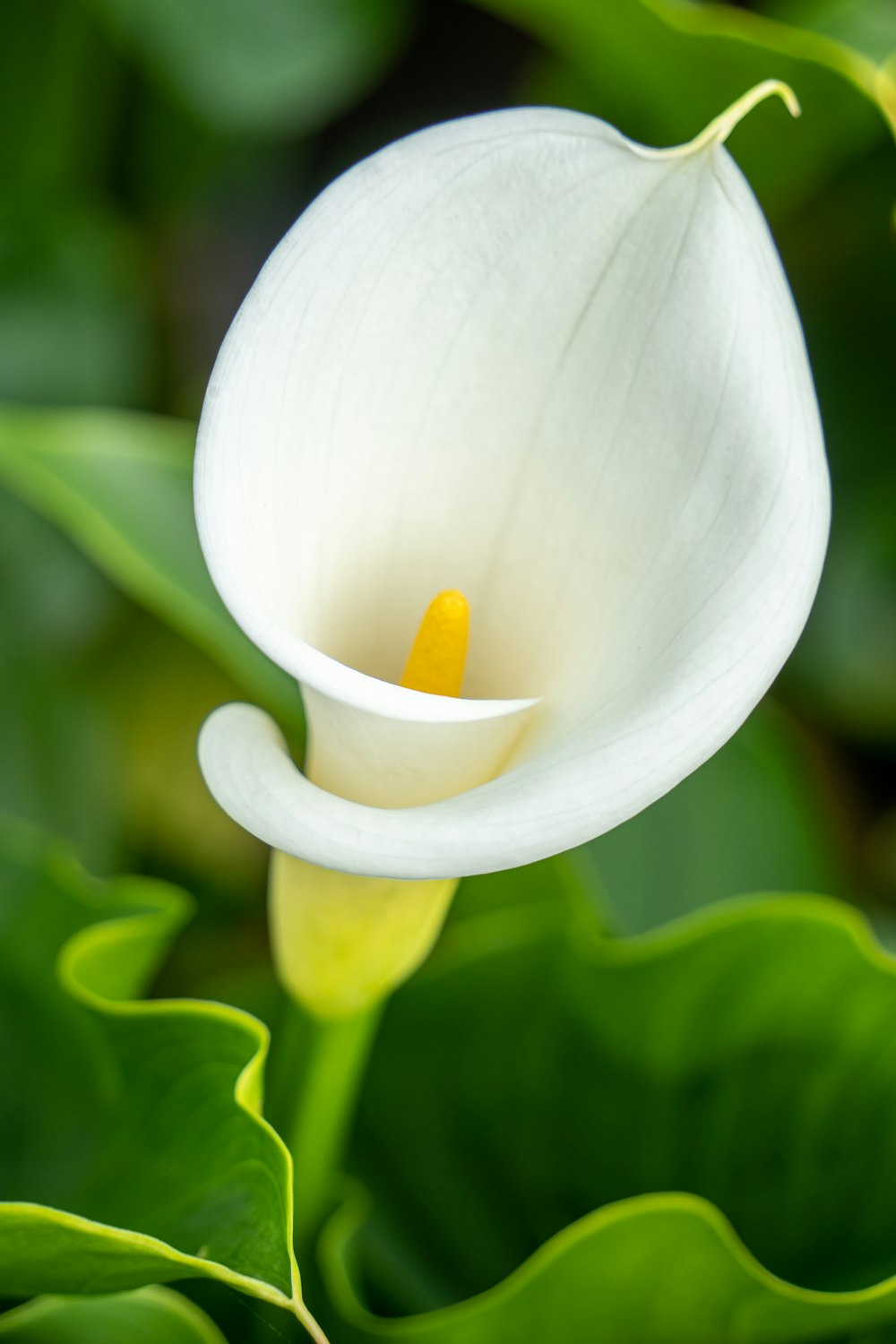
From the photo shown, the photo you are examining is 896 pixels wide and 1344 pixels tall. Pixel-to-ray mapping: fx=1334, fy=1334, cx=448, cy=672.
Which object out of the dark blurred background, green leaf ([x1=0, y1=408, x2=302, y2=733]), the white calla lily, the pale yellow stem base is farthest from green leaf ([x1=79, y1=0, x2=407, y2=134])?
the pale yellow stem base

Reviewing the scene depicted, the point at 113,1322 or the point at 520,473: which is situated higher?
the point at 520,473

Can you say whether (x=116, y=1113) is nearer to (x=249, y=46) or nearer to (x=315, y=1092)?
(x=315, y=1092)

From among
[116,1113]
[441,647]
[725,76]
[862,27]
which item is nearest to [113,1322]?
[116,1113]

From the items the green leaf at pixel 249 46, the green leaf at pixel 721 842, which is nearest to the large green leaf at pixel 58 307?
the green leaf at pixel 249 46

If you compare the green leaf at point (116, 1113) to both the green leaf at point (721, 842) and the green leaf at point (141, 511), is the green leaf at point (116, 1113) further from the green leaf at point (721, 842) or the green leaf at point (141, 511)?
the green leaf at point (721, 842)

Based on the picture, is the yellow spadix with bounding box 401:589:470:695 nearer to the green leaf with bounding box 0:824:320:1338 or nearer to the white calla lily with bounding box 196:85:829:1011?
the white calla lily with bounding box 196:85:829:1011

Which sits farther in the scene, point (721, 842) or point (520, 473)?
point (721, 842)
